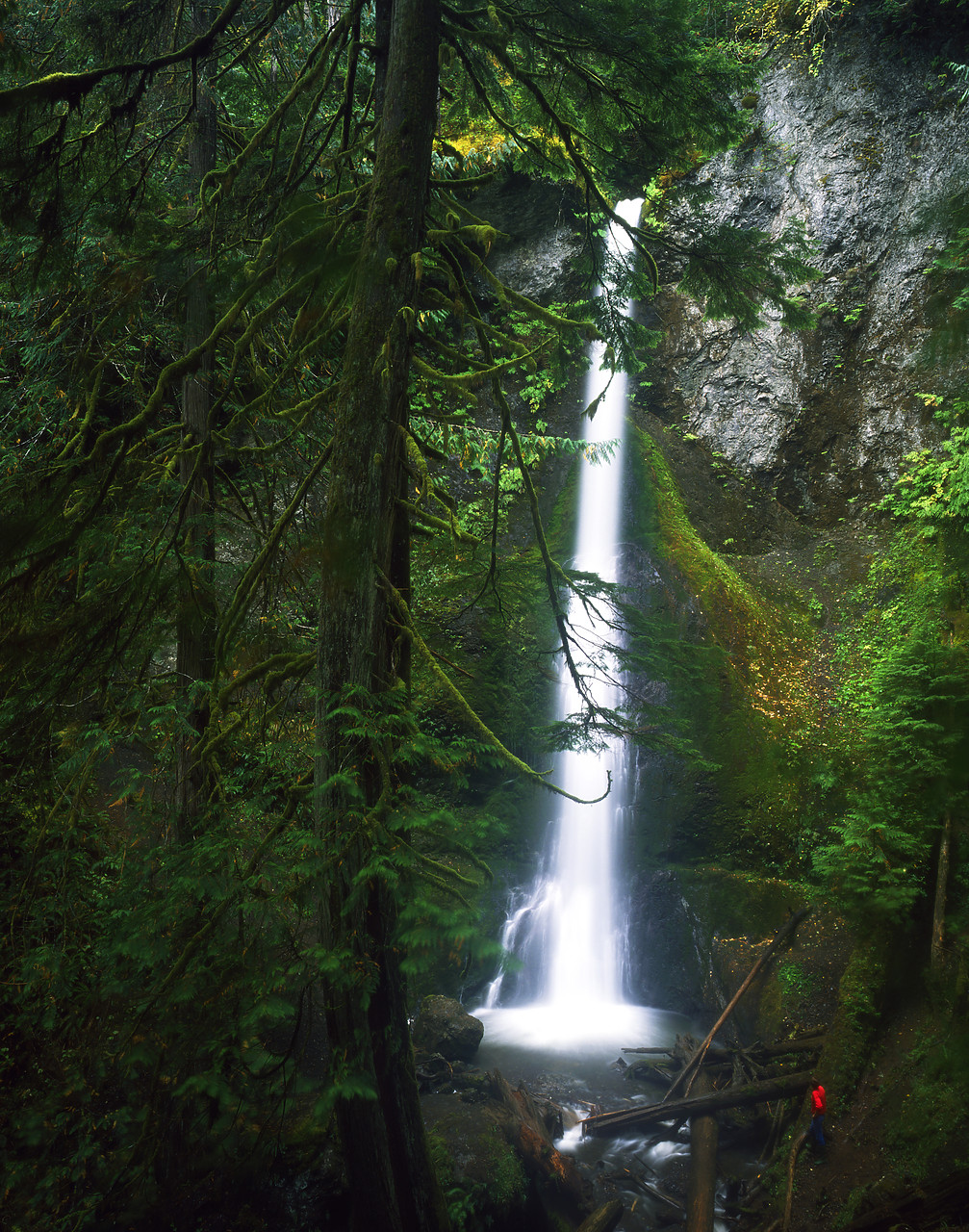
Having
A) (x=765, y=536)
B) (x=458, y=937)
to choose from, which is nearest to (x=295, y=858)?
(x=458, y=937)

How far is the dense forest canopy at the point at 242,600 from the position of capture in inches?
105

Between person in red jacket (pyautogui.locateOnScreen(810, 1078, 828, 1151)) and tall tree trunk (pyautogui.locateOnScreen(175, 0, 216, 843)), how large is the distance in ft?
15.6

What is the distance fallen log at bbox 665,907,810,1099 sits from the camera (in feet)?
20.5

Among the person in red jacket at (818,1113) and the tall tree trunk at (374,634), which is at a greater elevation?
the tall tree trunk at (374,634)

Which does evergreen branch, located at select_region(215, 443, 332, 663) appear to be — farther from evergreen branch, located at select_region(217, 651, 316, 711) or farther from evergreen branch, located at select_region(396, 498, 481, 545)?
evergreen branch, located at select_region(396, 498, 481, 545)

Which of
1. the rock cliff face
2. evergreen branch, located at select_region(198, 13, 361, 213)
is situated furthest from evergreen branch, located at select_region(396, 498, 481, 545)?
the rock cliff face

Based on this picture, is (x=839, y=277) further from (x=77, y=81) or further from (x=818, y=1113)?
(x=77, y=81)

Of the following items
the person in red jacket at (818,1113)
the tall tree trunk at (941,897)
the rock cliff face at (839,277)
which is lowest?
the person in red jacket at (818,1113)

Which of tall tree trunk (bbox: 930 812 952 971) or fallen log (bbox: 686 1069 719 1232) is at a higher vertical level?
tall tree trunk (bbox: 930 812 952 971)

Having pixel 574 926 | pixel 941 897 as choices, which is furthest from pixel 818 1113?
pixel 574 926

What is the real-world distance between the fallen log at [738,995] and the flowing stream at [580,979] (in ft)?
1.43

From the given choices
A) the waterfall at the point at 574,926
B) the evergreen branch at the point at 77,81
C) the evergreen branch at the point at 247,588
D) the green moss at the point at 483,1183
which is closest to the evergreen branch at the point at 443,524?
the evergreen branch at the point at 247,588

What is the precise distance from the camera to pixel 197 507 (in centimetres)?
440

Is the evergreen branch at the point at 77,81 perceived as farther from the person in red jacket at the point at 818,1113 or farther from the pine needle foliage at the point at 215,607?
the person in red jacket at the point at 818,1113
